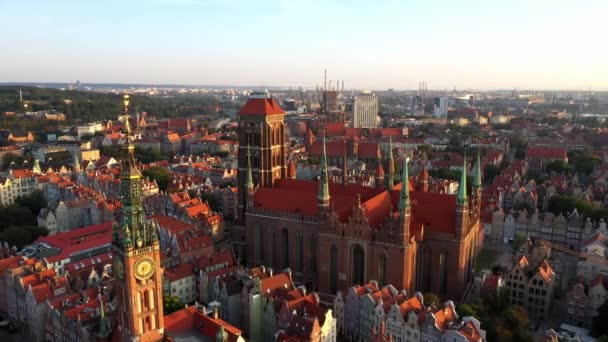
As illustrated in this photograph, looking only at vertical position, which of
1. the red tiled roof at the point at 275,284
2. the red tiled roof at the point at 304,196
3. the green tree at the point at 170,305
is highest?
the red tiled roof at the point at 304,196

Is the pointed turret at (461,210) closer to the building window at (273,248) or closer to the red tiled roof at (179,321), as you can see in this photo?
the building window at (273,248)

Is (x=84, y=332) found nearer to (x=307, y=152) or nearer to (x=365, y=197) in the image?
(x=365, y=197)

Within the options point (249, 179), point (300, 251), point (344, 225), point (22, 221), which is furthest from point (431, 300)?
point (22, 221)

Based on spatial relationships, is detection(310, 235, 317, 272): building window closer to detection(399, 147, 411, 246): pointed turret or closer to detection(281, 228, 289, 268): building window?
detection(281, 228, 289, 268): building window

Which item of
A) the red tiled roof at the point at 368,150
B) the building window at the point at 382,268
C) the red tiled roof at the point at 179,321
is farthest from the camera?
the red tiled roof at the point at 368,150

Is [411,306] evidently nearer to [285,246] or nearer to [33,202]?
[285,246]

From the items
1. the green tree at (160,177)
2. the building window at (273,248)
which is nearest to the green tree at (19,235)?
the green tree at (160,177)

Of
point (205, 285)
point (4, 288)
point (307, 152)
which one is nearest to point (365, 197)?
point (205, 285)
